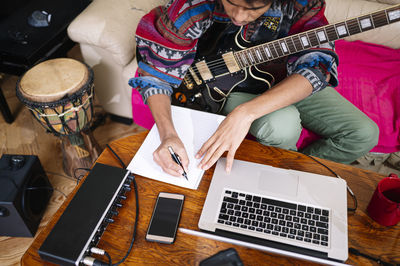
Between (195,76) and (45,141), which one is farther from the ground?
(195,76)

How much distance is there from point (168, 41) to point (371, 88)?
103cm

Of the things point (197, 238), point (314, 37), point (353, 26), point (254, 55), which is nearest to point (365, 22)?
point (353, 26)

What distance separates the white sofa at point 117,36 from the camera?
1434 millimetres

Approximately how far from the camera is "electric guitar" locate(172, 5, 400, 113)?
3.25 feet

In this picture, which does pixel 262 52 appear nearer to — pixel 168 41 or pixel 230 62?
pixel 230 62

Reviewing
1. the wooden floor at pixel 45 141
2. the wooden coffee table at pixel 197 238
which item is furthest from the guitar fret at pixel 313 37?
the wooden floor at pixel 45 141

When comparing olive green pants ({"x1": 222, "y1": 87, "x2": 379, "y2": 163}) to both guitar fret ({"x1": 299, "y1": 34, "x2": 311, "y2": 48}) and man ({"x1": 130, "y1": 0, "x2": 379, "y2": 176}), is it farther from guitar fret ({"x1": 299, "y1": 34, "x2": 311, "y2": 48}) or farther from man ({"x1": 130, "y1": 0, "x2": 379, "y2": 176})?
guitar fret ({"x1": 299, "y1": 34, "x2": 311, "y2": 48})

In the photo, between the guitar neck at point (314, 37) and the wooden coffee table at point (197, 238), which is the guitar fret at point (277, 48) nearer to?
the guitar neck at point (314, 37)

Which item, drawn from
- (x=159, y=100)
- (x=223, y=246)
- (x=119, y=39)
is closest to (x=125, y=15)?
(x=119, y=39)

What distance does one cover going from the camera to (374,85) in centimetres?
146

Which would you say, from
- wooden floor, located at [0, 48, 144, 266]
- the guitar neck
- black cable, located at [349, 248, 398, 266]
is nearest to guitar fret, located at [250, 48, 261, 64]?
the guitar neck

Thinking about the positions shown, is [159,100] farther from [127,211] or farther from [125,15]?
[125,15]

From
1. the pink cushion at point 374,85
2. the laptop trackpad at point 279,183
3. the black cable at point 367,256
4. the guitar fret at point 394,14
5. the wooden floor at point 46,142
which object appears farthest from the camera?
the wooden floor at point 46,142

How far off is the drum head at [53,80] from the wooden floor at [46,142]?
54 centimetres
